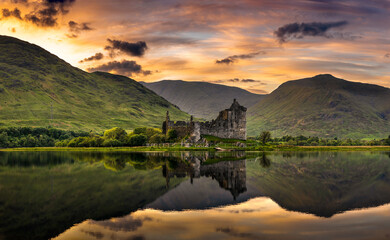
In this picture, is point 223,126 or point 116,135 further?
point 116,135

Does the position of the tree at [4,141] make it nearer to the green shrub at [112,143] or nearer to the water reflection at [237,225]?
the green shrub at [112,143]

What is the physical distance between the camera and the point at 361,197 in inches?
974

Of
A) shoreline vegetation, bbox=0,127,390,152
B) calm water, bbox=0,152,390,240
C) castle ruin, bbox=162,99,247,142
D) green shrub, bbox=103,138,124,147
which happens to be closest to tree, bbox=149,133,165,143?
shoreline vegetation, bbox=0,127,390,152

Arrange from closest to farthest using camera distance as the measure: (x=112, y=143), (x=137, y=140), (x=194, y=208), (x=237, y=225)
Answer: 1. (x=237, y=225)
2. (x=194, y=208)
3. (x=137, y=140)
4. (x=112, y=143)

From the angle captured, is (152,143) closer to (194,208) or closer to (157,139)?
(157,139)

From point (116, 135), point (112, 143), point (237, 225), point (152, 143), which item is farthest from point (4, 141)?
point (237, 225)

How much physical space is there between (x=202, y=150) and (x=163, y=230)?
245 ft

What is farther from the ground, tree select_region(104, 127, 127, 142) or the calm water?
tree select_region(104, 127, 127, 142)

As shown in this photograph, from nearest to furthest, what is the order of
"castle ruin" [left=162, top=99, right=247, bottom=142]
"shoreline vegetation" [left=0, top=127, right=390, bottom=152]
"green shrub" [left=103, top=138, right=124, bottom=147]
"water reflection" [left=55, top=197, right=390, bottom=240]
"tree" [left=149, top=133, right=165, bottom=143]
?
1. "water reflection" [left=55, top=197, right=390, bottom=240]
2. "shoreline vegetation" [left=0, top=127, right=390, bottom=152]
3. "tree" [left=149, top=133, right=165, bottom=143]
4. "green shrub" [left=103, top=138, right=124, bottom=147]
5. "castle ruin" [left=162, top=99, right=247, bottom=142]

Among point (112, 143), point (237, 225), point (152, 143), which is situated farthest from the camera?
point (112, 143)

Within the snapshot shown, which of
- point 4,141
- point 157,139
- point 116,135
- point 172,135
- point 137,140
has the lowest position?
point 4,141

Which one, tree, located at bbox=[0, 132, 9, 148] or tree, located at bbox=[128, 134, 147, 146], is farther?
tree, located at bbox=[0, 132, 9, 148]

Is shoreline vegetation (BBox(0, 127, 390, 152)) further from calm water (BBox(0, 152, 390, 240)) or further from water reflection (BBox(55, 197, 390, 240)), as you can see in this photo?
water reflection (BBox(55, 197, 390, 240))

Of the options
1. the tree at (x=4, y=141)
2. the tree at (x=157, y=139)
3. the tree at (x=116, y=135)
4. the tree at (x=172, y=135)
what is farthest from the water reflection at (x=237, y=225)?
the tree at (x=4, y=141)
